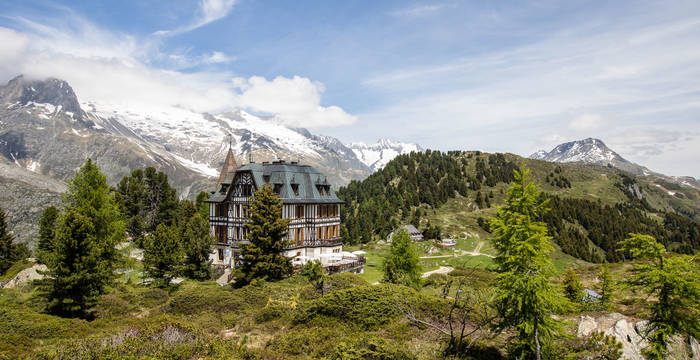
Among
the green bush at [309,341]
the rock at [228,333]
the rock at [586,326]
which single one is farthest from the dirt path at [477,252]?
the rock at [228,333]

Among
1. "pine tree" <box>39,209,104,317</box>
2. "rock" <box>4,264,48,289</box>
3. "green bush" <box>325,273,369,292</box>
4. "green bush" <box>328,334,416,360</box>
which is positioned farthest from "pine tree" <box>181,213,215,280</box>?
"green bush" <box>328,334,416,360</box>

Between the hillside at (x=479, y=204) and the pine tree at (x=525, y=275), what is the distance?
57906mm

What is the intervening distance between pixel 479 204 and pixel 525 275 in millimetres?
90351

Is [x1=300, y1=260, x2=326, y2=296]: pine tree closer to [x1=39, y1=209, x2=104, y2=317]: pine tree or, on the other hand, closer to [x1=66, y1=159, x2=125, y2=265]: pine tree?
[x1=39, y1=209, x2=104, y2=317]: pine tree

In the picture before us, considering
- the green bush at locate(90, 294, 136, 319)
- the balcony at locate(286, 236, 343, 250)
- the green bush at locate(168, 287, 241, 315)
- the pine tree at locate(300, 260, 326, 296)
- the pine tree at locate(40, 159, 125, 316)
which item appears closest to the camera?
the pine tree at locate(40, 159, 125, 316)

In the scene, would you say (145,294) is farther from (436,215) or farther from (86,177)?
(436,215)

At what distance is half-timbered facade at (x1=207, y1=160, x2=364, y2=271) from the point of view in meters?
41.9

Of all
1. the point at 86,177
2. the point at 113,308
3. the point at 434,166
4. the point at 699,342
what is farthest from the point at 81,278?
the point at 434,166

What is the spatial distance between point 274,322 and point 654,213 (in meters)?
158

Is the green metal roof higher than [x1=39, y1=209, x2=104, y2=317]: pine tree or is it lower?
higher

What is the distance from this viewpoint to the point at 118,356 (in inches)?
456

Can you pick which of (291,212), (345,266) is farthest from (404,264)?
(291,212)

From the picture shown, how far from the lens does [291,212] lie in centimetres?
4219

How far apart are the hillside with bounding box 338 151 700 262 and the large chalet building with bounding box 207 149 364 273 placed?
26.8m
